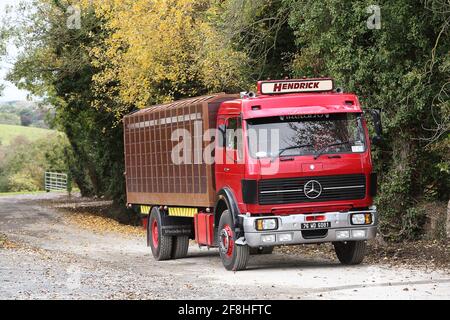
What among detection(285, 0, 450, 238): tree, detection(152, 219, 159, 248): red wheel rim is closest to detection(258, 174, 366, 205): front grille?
detection(285, 0, 450, 238): tree

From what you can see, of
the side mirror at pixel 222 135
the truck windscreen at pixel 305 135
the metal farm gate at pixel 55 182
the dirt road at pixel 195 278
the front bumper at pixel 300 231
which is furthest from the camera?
the metal farm gate at pixel 55 182

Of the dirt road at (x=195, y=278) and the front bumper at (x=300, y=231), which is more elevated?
the front bumper at (x=300, y=231)

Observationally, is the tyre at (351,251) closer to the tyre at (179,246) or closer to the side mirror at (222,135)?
the side mirror at (222,135)

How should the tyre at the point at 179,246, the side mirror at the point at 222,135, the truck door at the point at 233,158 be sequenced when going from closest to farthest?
1. the truck door at the point at 233,158
2. the side mirror at the point at 222,135
3. the tyre at the point at 179,246

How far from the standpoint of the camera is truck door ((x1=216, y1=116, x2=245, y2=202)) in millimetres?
16312

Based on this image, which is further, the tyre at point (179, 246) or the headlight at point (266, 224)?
the tyre at point (179, 246)

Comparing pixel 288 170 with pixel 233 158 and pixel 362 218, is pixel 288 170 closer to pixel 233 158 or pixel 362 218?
pixel 233 158

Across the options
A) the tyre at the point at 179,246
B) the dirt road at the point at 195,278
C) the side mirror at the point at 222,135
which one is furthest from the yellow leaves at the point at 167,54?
the side mirror at the point at 222,135

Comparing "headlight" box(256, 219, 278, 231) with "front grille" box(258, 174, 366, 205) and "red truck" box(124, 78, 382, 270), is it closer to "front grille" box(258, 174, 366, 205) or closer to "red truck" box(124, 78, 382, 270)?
"red truck" box(124, 78, 382, 270)

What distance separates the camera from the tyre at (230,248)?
53.9 feet

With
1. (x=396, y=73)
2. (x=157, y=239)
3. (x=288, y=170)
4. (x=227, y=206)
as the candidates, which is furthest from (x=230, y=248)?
(x=396, y=73)

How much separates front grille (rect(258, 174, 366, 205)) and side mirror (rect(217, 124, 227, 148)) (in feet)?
5.06

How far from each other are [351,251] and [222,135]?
125 inches

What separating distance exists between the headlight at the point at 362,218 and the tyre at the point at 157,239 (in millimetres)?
5620
